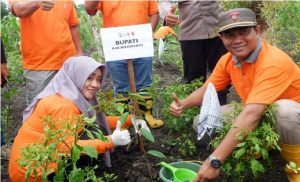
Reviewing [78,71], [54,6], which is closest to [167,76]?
[54,6]

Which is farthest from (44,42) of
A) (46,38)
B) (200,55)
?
(200,55)

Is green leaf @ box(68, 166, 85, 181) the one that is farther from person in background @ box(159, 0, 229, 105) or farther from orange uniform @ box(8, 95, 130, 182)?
person in background @ box(159, 0, 229, 105)

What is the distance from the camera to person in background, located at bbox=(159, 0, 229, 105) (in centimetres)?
329

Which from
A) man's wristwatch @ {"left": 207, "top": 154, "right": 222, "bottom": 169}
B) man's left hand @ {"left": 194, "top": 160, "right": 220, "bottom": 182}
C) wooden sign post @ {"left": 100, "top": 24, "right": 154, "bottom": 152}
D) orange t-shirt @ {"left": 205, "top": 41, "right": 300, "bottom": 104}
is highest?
wooden sign post @ {"left": 100, "top": 24, "right": 154, "bottom": 152}

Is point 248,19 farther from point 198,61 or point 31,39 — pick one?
point 31,39

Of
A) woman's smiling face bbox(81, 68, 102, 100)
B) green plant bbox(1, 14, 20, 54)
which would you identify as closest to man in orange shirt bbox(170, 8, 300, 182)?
woman's smiling face bbox(81, 68, 102, 100)

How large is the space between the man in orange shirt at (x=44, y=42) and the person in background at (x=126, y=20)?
0.32 metres

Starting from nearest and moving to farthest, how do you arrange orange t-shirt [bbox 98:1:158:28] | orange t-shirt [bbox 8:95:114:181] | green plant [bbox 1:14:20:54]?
orange t-shirt [bbox 8:95:114:181] → orange t-shirt [bbox 98:1:158:28] → green plant [bbox 1:14:20:54]

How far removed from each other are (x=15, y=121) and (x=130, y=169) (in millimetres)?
1803

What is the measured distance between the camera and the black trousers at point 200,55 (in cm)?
333

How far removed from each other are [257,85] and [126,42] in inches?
38.7

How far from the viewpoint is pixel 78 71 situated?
2.48 metres

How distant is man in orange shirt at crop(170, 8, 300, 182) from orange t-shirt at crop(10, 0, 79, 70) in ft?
4.41

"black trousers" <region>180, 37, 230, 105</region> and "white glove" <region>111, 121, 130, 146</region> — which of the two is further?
"black trousers" <region>180, 37, 230, 105</region>
